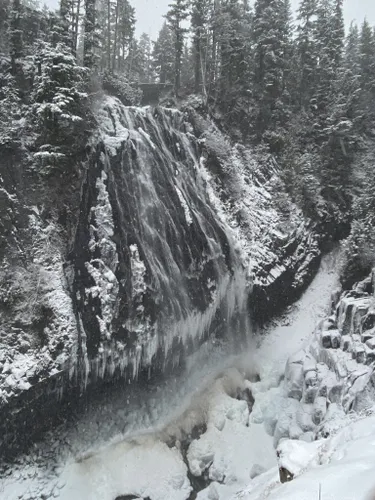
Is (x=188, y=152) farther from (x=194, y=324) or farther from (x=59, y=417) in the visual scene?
(x=59, y=417)

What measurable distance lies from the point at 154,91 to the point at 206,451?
2671cm

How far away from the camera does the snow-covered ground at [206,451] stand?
37.1 feet

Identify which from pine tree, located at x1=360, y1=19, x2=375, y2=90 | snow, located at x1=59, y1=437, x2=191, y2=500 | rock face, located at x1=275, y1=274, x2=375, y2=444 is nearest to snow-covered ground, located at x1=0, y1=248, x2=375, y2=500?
snow, located at x1=59, y1=437, x2=191, y2=500

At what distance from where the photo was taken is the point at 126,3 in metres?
34.9

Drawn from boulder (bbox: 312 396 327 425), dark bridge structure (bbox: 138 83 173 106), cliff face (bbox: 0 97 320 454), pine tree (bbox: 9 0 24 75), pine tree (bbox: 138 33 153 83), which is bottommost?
boulder (bbox: 312 396 327 425)

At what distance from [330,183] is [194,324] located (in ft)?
51.7

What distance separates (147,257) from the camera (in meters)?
15.9

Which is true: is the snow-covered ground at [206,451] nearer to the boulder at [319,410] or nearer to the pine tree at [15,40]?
the boulder at [319,410]

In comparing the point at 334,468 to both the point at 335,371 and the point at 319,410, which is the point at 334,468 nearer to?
the point at 319,410

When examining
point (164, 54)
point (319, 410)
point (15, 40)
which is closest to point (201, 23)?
point (164, 54)

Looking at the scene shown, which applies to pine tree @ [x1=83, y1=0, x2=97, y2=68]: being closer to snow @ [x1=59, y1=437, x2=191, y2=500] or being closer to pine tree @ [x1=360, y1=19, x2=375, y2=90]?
snow @ [x1=59, y1=437, x2=191, y2=500]

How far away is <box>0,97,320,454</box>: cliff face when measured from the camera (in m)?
12.6

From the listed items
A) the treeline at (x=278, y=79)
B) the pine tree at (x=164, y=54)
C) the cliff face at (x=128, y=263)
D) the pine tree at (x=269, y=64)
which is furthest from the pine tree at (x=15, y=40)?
the pine tree at (x=164, y=54)

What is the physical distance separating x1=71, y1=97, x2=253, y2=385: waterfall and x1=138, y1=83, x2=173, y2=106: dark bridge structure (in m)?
9.56
